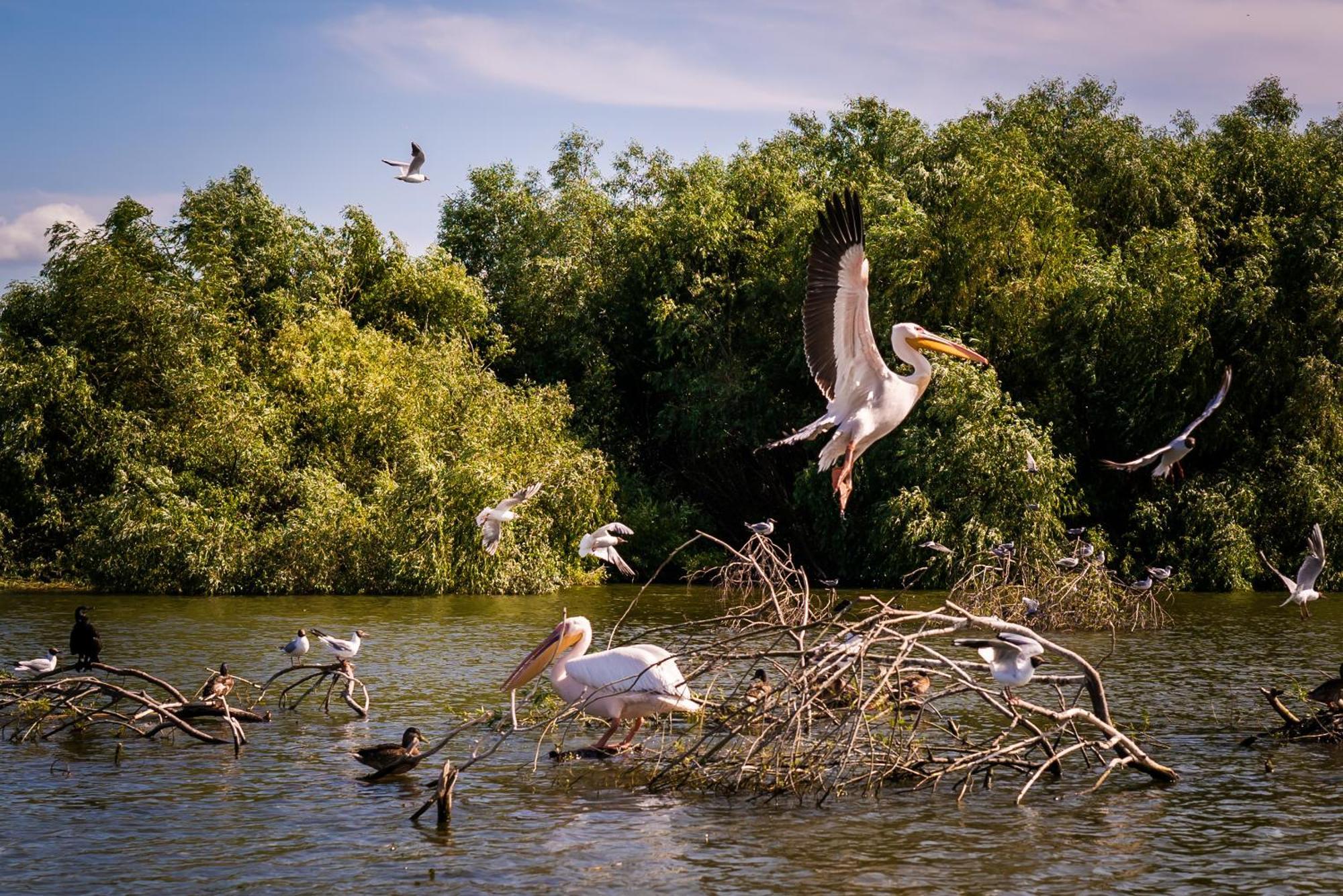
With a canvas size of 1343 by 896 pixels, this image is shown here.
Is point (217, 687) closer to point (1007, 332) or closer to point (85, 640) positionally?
point (85, 640)

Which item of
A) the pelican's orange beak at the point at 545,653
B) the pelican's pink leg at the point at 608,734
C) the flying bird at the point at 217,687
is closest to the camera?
the pelican's pink leg at the point at 608,734

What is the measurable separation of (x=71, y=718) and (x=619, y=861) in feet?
21.5

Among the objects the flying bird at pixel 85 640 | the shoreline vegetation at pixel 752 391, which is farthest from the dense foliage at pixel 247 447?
the flying bird at pixel 85 640

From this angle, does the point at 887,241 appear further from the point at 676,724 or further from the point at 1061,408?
the point at 676,724

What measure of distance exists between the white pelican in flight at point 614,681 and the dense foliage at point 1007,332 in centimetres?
1608

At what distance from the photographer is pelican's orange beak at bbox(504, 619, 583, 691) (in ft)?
39.2

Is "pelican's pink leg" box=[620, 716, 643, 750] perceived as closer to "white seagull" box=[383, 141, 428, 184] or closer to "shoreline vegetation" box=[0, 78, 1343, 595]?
"white seagull" box=[383, 141, 428, 184]

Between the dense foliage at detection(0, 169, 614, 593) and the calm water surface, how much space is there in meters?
13.6

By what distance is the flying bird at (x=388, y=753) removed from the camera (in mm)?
10900

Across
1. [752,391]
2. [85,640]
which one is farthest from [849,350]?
[752,391]

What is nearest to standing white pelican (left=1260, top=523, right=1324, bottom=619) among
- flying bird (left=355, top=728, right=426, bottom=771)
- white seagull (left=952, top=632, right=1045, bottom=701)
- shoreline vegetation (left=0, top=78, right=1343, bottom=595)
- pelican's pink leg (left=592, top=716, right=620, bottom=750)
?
white seagull (left=952, top=632, right=1045, bottom=701)

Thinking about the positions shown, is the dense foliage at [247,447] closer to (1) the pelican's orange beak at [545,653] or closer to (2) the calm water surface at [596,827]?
(2) the calm water surface at [596,827]

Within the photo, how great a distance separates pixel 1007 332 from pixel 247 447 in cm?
1659

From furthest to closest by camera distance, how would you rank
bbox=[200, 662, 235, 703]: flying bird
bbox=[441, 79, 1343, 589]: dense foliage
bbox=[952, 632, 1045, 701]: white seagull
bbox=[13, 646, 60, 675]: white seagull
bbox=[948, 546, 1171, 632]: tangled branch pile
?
bbox=[441, 79, 1343, 589]: dense foliage, bbox=[948, 546, 1171, 632]: tangled branch pile, bbox=[13, 646, 60, 675]: white seagull, bbox=[200, 662, 235, 703]: flying bird, bbox=[952, 632, 1045, 701]: white seagull
